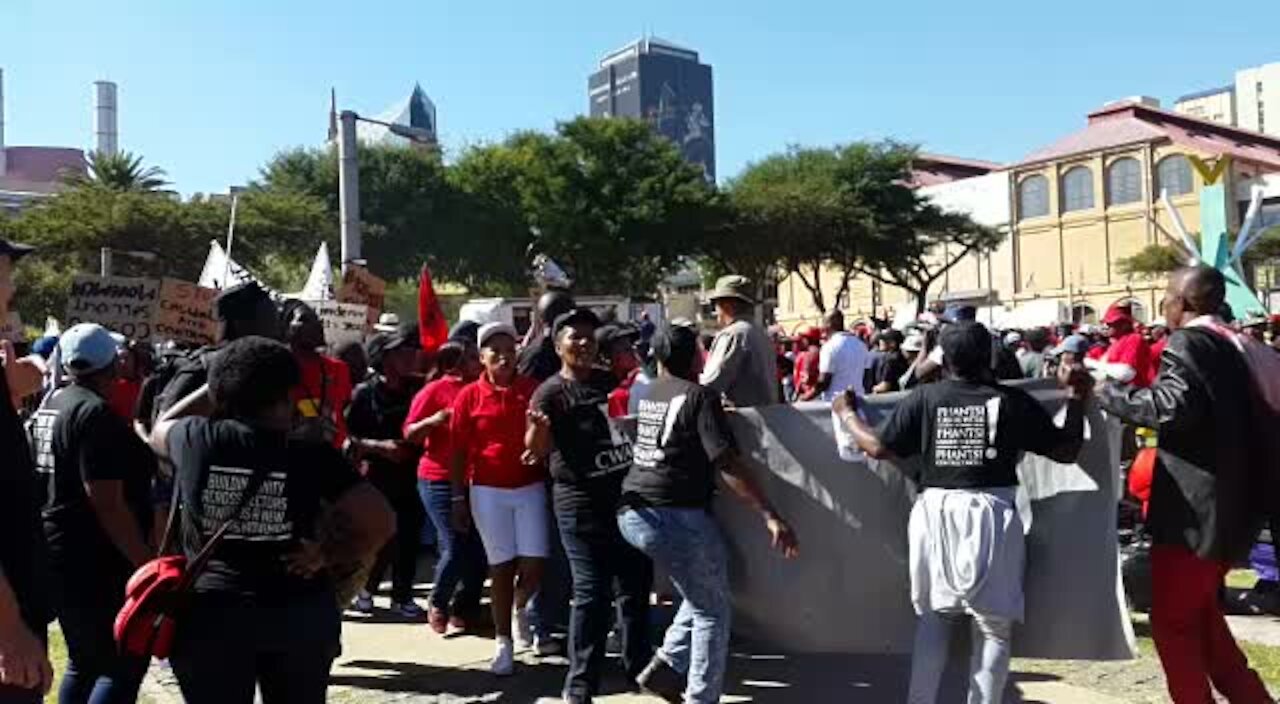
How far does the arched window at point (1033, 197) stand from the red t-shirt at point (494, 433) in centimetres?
8098

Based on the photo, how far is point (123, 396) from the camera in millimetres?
8219

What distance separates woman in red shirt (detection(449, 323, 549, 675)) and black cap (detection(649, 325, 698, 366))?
120 cm

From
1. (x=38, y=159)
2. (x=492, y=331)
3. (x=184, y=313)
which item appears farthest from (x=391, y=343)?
(x=38, y=159)

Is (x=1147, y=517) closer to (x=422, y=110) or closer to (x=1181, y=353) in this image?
(x=1181, y=353)

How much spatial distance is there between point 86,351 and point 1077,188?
272ft

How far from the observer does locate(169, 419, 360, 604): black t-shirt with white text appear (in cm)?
373

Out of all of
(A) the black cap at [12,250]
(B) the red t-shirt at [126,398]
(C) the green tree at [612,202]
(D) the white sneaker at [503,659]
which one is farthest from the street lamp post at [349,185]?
(C) the green tree at [612,202]

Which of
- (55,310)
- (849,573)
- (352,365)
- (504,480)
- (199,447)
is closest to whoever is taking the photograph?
(199,447)

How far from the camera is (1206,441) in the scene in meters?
4.88

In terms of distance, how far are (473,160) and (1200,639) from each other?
48401 mm

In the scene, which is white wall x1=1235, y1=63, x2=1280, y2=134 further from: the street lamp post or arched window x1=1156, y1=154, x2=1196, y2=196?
the street lamp post

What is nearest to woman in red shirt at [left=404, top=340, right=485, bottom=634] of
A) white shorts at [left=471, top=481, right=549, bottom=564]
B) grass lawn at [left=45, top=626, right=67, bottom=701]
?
white shorts at [left=471, top=481, right=549, bottom=564]

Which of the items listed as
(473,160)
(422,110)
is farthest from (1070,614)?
(422,110)

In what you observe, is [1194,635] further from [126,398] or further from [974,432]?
[126,398]
